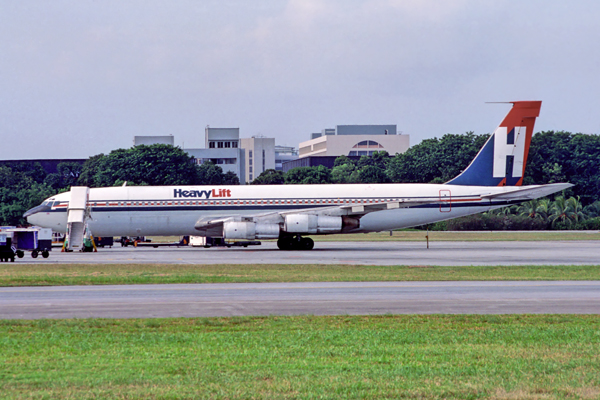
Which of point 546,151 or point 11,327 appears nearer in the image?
point 11,327

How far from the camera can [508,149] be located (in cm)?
4691

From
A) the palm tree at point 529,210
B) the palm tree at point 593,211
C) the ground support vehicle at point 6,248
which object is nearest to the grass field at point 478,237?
the palm tree at point 529,210

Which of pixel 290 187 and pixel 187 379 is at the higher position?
pixel 290 187

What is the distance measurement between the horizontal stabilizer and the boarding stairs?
86.3 feet

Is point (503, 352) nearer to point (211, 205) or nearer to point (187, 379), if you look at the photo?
point (187, 379)

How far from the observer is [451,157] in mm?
118000

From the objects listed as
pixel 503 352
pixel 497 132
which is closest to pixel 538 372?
pixel 503 352

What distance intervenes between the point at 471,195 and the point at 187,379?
38520 millimetres

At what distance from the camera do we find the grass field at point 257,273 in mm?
23656

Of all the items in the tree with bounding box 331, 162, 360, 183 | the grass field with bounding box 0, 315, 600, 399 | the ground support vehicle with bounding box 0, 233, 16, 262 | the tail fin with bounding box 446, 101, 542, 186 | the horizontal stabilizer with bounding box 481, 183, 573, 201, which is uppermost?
the tree with bounding box 331, 162, 360, 183

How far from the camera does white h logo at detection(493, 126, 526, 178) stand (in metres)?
46.8

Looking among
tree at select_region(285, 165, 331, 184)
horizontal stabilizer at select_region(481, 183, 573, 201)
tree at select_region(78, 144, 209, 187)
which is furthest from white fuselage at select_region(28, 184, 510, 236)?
tree at select_region(78, 144, 209, 187)

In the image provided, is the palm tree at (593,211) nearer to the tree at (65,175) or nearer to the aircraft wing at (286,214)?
the aircraft wing at (286,214)

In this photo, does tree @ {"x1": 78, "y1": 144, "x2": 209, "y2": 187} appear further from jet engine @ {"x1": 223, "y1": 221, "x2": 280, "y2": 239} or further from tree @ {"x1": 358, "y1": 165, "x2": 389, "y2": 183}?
jet engine @ {"x1": 223, "y1": 221, "x2": 280, "y2": 239}
